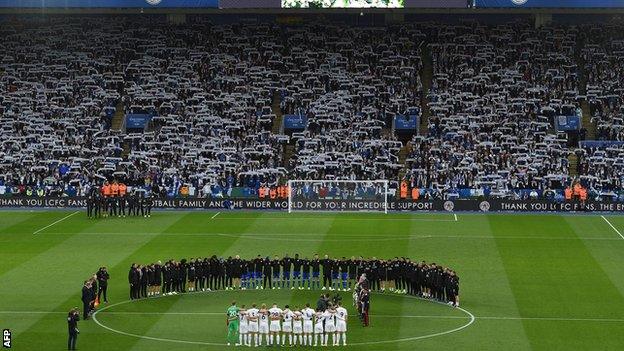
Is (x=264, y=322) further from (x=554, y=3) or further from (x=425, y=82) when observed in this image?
(x=425, y=82)

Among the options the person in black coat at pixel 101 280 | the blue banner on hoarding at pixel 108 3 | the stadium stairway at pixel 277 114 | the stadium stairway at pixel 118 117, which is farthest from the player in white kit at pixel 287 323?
the blue banner on hoarding at pixel 108 3

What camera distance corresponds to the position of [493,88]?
86875mm

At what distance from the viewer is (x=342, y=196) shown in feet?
238

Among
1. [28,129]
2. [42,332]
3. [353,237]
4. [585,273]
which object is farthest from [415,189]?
[42,332]

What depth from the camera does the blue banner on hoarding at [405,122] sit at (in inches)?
3339

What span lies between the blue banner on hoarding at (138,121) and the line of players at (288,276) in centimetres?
3655

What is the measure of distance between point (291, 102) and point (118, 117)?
12093 mm

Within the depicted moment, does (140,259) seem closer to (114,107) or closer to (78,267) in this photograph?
(78,267)

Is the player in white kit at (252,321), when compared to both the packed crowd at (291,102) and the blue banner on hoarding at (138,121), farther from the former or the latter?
the blue banner on hoarding at (138,121)

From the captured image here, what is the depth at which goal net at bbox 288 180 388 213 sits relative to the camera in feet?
237

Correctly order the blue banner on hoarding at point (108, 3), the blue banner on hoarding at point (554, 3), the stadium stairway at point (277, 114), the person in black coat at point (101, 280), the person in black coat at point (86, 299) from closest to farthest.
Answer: the person in black coat at point (86, 299)
the person in black coat at point (101, 280)
the blue banner on hoarding at point (554, 3)
the stadium stairway at point (277, 114)
the blue banner on hoarding at point (108, 3)

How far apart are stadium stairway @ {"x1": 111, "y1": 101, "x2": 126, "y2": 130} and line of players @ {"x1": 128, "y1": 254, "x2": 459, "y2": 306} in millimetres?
36902

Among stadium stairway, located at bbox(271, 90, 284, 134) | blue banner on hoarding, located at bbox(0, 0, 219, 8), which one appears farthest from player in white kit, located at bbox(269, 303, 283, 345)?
blue banner on hoarding, located at bbox(0, 0, 219, 8)

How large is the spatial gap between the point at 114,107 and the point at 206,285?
39799 mm
